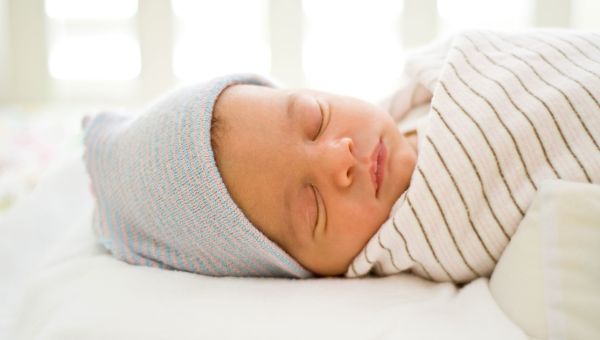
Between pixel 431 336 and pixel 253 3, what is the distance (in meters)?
3.70

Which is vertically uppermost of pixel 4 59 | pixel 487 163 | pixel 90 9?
pixel 90 9

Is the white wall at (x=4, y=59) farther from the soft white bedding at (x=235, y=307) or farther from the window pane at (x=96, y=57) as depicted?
the soft white bedding at (x=235, y=307)

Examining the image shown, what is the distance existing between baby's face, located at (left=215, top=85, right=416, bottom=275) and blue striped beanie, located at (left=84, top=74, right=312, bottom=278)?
0.03m

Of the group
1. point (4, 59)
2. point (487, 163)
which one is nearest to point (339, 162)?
point (487, 163)

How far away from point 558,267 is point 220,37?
147 inches

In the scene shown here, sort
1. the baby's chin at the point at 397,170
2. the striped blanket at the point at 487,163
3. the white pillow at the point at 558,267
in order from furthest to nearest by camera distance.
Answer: the baby's chin at the point at 397,170, the striped blanket at the point at 487,163, the white pillow at the point at 558,267

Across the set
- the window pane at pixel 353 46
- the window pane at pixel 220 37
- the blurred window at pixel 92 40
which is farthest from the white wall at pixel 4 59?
the window pane at pixel 353 46

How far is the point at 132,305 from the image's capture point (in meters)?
0.69

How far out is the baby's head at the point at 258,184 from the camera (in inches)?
31.9

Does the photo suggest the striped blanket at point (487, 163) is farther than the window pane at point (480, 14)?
No

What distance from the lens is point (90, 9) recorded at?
3980 millimetres

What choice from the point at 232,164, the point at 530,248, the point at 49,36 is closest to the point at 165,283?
the point at 232,164

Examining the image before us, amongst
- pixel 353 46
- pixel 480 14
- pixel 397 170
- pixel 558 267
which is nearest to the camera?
pixel 558 267

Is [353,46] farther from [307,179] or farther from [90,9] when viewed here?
[307,179]
